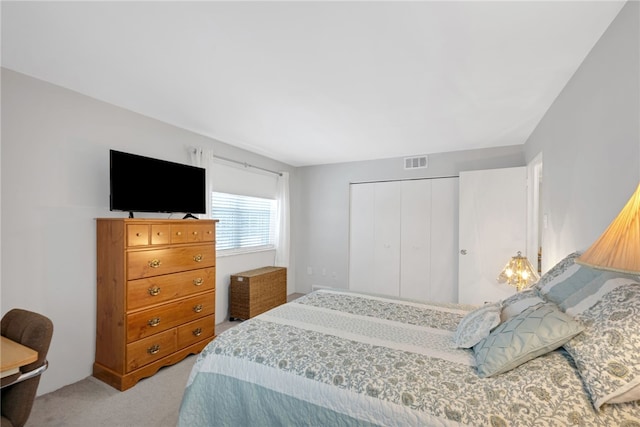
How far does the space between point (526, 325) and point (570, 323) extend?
0.15m

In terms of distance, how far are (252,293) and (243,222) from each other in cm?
108

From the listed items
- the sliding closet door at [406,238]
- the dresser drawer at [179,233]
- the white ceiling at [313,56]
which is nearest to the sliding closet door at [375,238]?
the sliding closet door at [406,238]

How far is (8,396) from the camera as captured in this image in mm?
1283

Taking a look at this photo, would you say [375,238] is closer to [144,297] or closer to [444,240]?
[444,240]

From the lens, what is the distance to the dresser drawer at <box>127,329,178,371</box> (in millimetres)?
2305

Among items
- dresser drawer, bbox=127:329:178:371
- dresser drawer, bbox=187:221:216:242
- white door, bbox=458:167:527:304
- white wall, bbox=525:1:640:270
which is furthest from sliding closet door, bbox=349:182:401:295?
dresser drawer, bbox=127:329:178:371

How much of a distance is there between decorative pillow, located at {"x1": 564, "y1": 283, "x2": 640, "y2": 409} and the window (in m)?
3.54

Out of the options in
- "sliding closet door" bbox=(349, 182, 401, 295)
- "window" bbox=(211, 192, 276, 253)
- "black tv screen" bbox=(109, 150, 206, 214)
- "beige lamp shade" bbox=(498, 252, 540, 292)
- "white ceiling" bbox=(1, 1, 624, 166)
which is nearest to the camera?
"white ceiling" bbox=(1, 1, 624, 166)

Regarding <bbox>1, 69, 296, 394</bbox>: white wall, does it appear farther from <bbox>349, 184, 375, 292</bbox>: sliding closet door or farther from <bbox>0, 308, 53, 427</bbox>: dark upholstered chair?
<bbox>349, 184, 375, 292</bbox>: sliding closet door

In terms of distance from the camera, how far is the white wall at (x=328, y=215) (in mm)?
4707

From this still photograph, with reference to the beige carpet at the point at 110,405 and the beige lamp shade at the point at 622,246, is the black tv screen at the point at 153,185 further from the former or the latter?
the beige lamp shade at the point at 622,246

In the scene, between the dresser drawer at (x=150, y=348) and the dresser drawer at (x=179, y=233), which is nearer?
the dresser drawer at (x=150, y=348)

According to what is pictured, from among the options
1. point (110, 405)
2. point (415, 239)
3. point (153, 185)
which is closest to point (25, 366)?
point (110, 405)

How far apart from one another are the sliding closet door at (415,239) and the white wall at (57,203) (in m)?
3.70
